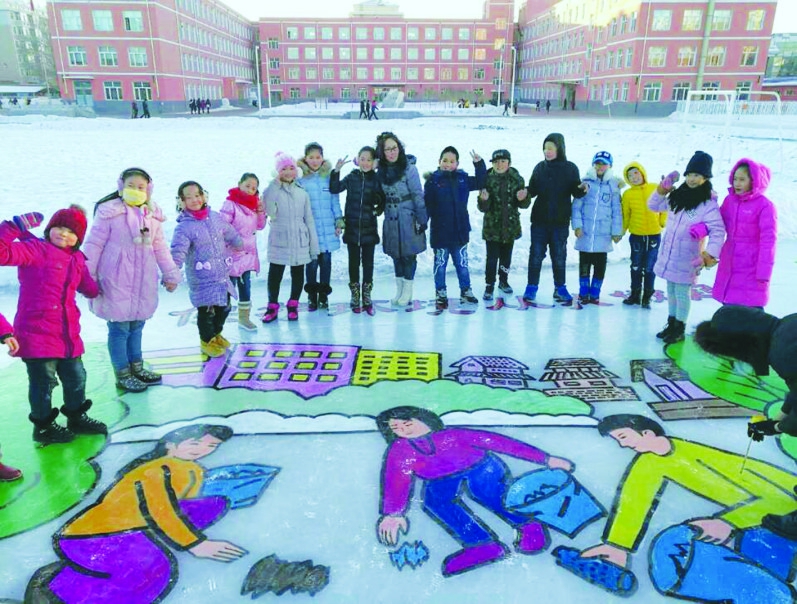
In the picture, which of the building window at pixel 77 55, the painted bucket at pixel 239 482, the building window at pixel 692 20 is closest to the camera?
the painted bucket at pixel 239 482

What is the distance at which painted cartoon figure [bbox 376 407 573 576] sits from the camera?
2.33 m

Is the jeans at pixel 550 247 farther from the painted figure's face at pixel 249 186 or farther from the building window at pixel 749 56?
the building window at pixel 749 56

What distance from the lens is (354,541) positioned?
2344mm

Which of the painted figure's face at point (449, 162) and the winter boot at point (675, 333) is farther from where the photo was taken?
the painted figure's face at point (449, 162)

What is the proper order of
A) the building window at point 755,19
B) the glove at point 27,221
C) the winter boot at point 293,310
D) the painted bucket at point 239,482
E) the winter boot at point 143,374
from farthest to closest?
the building window at point 755,19, the winter boot at point 293,310, the winter boot at point 143,374, the glove at point 27,221, the painted bucket at point 239,482

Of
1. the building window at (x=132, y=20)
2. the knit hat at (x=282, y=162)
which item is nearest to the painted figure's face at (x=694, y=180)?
the knit hat at (x=282, y=162)

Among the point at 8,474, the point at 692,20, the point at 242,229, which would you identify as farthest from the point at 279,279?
the point at 692,20

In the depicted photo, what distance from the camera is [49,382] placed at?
295cm

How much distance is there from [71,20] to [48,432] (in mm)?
49145

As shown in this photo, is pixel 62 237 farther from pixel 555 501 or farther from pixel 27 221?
pixel 555 501

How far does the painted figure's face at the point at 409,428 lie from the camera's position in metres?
3.12

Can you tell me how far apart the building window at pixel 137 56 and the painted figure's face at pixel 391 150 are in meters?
45.3

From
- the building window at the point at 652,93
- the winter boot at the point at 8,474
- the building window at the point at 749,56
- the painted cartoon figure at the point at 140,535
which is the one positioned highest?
the building window at the point at 749,56

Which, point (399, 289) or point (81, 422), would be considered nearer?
point (81, 422)
